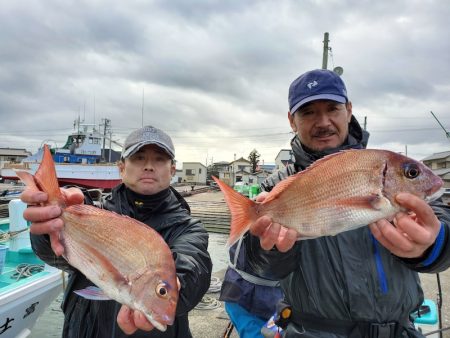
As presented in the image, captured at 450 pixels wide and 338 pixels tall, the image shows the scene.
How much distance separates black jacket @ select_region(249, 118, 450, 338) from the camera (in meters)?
1.91

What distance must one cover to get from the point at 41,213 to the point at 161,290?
76 cm

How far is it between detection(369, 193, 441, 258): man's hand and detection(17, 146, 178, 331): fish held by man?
1.07 metres

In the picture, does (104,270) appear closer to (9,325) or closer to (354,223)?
(354,223)

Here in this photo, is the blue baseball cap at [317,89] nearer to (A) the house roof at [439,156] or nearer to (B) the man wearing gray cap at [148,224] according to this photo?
(B) the man wearing gray cap at [148,224]

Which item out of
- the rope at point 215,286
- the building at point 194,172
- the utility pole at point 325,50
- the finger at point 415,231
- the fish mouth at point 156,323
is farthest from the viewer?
the building at point 194,172

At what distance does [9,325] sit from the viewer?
4730mm

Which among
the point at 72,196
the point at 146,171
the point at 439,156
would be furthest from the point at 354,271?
the point at 439,156

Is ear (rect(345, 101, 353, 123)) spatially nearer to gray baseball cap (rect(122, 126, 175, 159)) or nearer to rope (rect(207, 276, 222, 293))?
gray baseball cap (rect(122, 126, 175, 159))

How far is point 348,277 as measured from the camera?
76.7 inches

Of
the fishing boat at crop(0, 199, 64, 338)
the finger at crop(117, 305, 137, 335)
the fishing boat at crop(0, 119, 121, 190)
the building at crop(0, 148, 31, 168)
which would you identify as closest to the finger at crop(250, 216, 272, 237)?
the finger at crop(117, 305, 137, 335)

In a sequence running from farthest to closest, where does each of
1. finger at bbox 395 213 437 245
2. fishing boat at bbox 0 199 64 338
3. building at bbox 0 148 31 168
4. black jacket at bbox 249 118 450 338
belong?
building at bbox 0 148 31 168 < fishing boat at bbox 0 199 64 338 < black jacket at bbox 249 118 450 338 < finger at bbox 395 213 437 245

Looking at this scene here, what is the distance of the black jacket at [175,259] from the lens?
6.77 ft

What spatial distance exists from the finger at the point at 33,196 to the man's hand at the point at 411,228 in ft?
5.69

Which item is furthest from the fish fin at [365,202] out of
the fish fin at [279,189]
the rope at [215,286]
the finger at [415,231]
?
the rope at [215,286]
